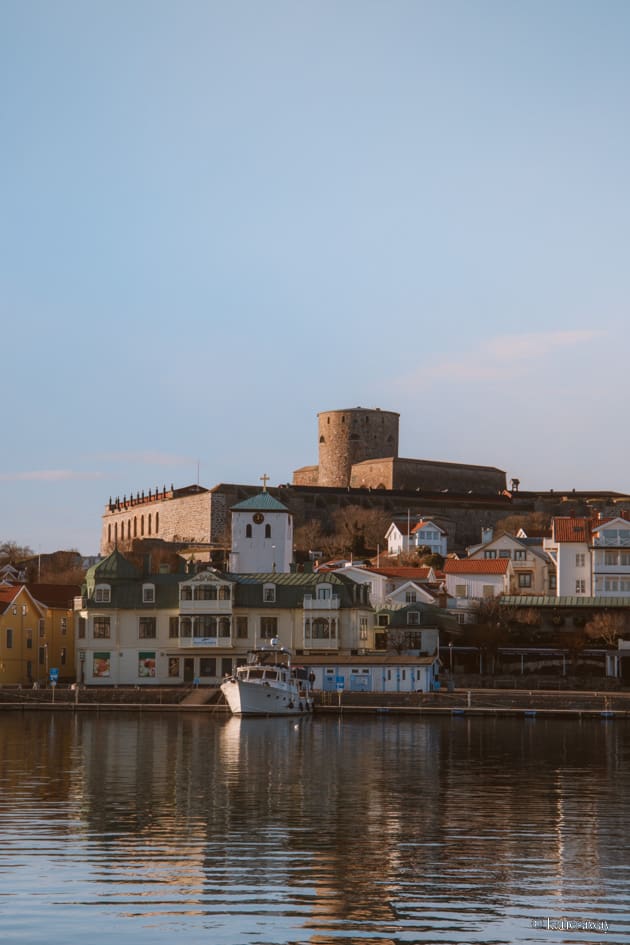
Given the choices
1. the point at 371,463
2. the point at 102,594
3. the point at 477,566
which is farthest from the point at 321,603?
the point at 371,463

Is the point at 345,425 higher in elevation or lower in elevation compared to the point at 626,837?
higher

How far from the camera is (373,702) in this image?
213 feet

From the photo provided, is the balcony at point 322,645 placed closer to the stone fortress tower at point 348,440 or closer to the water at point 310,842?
the water at point 310,842

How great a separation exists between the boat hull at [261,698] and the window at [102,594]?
42.4 ft

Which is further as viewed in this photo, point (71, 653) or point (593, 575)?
point (593, 575)

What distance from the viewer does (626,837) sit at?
2731 cm

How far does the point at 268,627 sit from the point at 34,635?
11432mm

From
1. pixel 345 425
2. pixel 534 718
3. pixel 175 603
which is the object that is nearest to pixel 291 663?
pixel 175 603

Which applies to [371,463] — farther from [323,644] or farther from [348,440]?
[323,644]

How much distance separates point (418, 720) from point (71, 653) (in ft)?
73.2

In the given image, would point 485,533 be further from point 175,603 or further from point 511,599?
point 175,603

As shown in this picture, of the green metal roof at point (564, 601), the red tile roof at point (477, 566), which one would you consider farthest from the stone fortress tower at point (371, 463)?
the green metal roof at point (564, 601)

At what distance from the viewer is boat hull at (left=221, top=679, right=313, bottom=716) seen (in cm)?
6128

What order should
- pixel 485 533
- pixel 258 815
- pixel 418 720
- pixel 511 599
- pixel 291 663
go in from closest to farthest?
pixel 258 815 < pixel 418 720 < pixel 291 663 < pixel 511 599 < pixel 485 533
